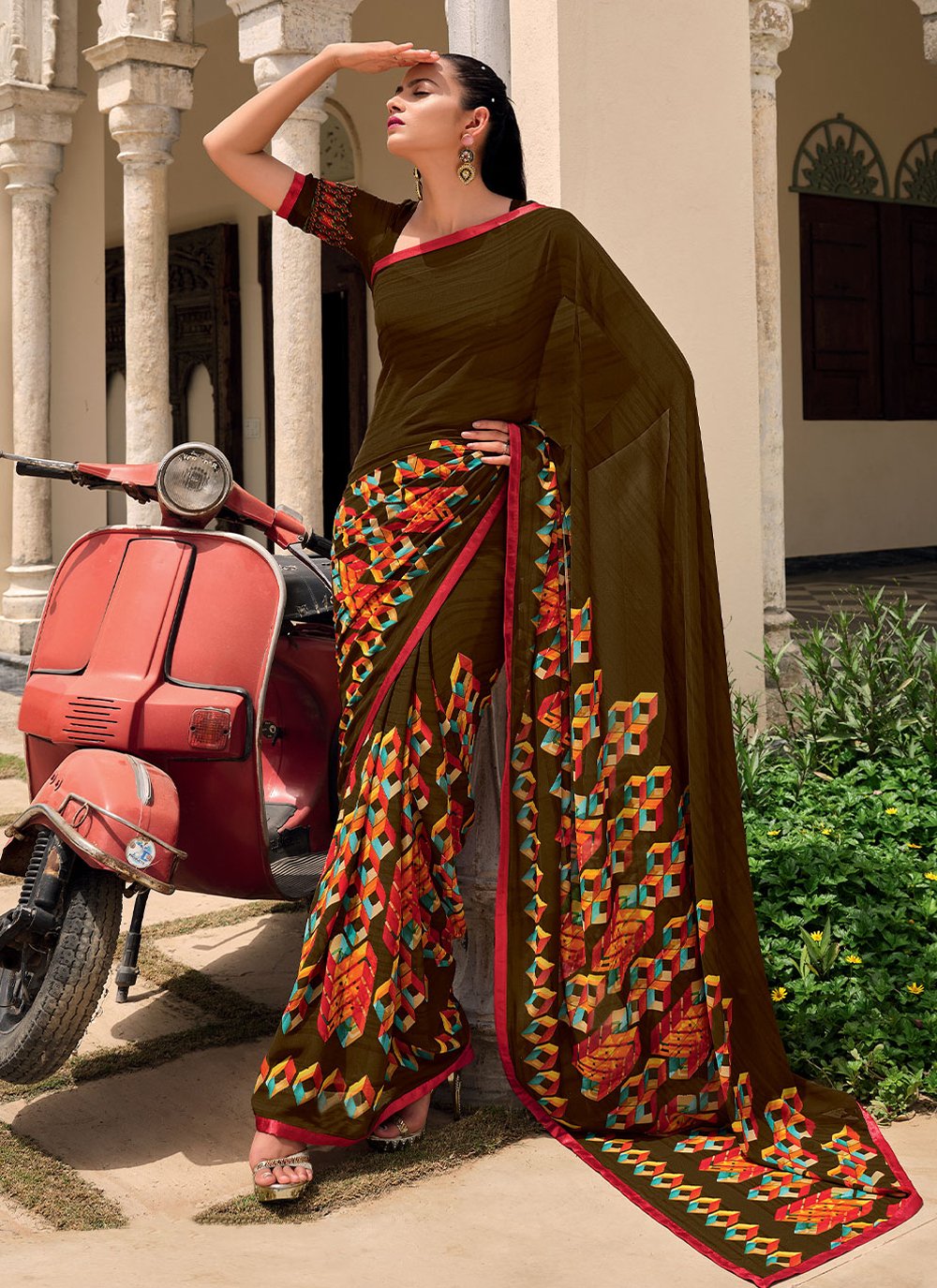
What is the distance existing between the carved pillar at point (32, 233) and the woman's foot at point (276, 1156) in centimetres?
653

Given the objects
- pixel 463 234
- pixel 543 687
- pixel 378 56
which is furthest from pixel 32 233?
pixel 543 687

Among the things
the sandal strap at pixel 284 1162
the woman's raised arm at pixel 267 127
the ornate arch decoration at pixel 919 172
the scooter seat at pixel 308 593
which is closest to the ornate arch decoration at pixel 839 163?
the ornate arch decoration at pixel 919 172

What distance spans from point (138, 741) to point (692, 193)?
196 cm

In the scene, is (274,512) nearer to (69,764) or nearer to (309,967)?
(69,764)

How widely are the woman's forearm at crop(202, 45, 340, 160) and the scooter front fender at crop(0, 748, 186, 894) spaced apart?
1.02 m

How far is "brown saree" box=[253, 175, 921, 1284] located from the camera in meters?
2.38

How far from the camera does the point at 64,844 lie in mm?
2428

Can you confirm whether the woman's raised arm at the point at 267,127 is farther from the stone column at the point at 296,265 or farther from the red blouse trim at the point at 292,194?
the stone column at the point at 296,265

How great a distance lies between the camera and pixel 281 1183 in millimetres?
2213

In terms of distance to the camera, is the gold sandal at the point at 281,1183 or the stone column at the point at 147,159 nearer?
the gold sandal at the point at 281,1183

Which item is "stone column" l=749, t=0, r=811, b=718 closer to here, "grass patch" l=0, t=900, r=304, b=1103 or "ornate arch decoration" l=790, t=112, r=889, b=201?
"grass patch" l=0, t=900, r=304, b=1103

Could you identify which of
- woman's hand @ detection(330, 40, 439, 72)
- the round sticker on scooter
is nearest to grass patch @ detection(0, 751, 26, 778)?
the round sticker on scooter

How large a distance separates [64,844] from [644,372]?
3.85 ft

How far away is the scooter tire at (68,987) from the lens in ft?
7.75
